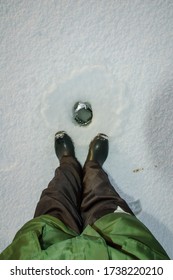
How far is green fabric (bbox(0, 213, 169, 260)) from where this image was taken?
51 centimetres

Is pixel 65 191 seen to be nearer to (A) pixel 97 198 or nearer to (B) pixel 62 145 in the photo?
(A) pixel 97 198

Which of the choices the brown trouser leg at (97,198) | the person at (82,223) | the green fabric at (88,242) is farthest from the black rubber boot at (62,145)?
the green fabric at (88,242)

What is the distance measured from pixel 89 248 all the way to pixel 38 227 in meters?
0.15

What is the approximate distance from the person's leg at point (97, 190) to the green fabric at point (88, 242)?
2.3 inches

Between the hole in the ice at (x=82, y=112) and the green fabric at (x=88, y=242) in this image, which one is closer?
the green fabric at (x=88, y=242)

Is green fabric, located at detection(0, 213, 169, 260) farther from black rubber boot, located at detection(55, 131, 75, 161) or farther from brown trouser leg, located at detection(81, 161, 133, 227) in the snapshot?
black rubber boot, located at detection(55, 131, 75, 161)

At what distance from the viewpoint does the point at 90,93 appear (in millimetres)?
944

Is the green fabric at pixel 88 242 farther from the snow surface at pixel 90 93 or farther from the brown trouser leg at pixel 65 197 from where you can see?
the snow surface at pixel 90 93

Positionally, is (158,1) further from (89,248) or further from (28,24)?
(89,248)

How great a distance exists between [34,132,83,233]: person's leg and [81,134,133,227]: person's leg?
0.9 inches

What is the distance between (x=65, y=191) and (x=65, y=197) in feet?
0.08

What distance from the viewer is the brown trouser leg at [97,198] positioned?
721 millimetres

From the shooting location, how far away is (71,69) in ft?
3.05

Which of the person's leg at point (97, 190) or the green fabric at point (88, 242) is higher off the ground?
the person's leg at point (97, 190)
